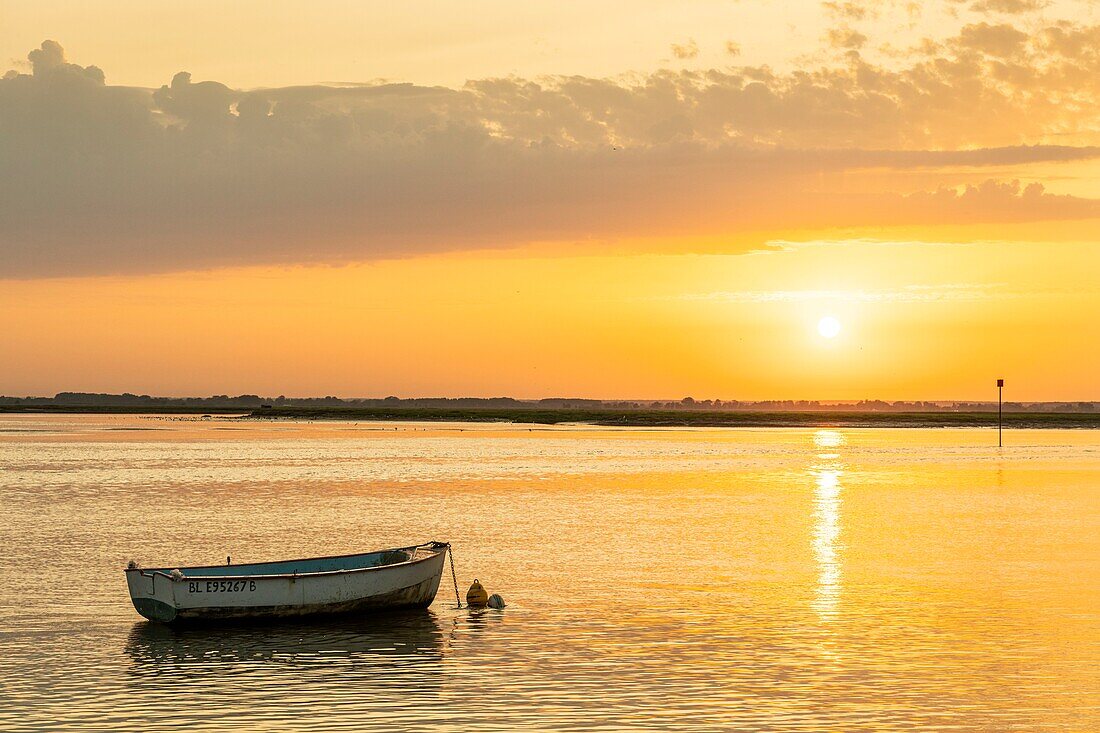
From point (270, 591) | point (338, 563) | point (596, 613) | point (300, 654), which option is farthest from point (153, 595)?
point (596, 613)

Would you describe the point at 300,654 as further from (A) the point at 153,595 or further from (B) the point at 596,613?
(B) the point at 596,613

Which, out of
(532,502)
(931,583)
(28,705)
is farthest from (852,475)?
(28,705)

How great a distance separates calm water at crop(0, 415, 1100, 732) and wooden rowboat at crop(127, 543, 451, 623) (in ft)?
1.63

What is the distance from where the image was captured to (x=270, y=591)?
93.4 ft

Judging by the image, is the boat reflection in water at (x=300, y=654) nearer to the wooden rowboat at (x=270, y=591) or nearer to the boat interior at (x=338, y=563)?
the wooden rowboat at (x=270, y=591)

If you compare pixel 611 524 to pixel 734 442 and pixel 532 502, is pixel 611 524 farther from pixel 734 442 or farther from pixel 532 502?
pixel 734 442

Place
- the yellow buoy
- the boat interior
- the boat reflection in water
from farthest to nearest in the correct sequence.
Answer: the boat interior
the yellow buoy
the boat reflection in water

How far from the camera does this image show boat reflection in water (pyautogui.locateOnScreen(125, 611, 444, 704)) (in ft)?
76.2

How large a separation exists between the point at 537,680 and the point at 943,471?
2627 inches

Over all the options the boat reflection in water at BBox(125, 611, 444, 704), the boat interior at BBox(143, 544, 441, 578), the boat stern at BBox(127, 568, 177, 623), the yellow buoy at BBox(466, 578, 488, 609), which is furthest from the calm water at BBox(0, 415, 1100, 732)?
the boat interior at BBox(143, 544, 441, 578)

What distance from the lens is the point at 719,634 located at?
2731 cm

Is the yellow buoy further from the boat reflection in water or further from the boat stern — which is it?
the boat stern

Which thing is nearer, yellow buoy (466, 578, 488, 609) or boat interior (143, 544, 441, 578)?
yellow buoy (466, 578, 488, 609)

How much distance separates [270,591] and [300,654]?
302cm
